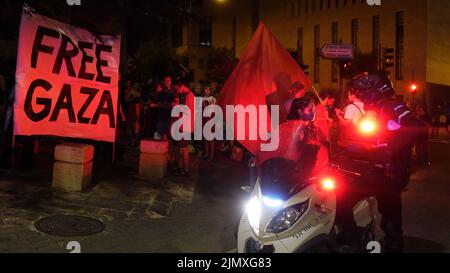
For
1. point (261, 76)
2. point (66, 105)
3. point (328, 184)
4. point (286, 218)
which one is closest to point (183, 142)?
point (66, 105)

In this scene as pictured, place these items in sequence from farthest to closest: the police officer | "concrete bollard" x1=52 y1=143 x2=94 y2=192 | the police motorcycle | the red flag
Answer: "concrete bollard" x1=52 y1=143 x2=94 y2=192 → the red flag → the police officer → the police motorcycle

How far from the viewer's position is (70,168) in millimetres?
8117

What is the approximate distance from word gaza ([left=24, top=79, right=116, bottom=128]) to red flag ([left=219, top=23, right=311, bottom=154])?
84.5 inches

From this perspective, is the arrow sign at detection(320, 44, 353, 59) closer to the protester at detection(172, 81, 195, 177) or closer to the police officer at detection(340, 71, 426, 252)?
the protester at detection(172, 81, 195, 177)

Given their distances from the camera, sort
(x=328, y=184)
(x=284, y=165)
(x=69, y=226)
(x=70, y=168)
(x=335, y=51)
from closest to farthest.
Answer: (x=328, y=184) < (x=284, y=165) < (x=69, y=226) < (x=70, y=168) < (x=335, y=51)

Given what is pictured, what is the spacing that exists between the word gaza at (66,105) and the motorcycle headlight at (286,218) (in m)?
5.18

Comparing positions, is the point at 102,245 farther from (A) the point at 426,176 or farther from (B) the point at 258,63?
(A) the point at 426,176

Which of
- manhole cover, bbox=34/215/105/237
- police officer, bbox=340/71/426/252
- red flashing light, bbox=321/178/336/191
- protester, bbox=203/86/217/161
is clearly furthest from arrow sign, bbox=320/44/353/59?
red flashing light, bbox=321/178/336/191

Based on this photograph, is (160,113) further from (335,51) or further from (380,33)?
(380,33)

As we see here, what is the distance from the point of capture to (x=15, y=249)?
544cm

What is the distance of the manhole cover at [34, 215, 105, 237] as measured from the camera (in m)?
6.18

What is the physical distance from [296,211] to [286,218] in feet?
0.32

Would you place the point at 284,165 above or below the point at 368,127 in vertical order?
below

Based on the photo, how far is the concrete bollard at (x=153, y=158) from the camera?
32.2ft
